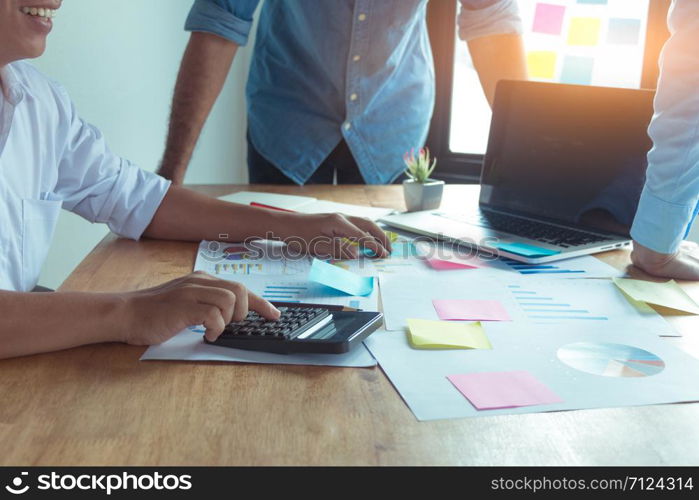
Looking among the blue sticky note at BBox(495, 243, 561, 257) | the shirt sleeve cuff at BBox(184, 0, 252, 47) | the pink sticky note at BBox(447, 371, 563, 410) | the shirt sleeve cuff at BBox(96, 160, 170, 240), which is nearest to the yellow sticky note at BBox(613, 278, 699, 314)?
the blue sticky note at BBox(495, 243, 561, 257)

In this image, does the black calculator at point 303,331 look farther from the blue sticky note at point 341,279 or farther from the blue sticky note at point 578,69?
the blue sticky note at point 578,69

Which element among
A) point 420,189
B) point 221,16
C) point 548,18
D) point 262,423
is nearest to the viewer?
point 262,423

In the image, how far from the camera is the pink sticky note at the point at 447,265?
122cm

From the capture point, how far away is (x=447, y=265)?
123cm

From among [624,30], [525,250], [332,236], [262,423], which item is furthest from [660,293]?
[624,30]

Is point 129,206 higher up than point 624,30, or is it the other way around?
point 624,30

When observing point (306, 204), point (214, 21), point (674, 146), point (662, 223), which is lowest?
point (306, 204)

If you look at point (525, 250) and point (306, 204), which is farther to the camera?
point (306, 204)

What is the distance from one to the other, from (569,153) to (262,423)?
38.4 inches

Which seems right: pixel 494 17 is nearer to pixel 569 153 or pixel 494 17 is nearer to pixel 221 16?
pixel 569 153

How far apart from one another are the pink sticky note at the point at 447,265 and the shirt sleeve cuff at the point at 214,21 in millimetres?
768

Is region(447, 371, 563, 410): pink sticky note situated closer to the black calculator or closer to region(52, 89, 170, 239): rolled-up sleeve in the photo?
the black calculator

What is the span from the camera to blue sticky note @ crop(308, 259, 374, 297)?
3.52 feet

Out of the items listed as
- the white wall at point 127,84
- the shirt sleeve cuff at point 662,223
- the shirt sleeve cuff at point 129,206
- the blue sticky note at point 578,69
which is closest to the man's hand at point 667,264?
the shirt sleeve cuff at point 662,223
